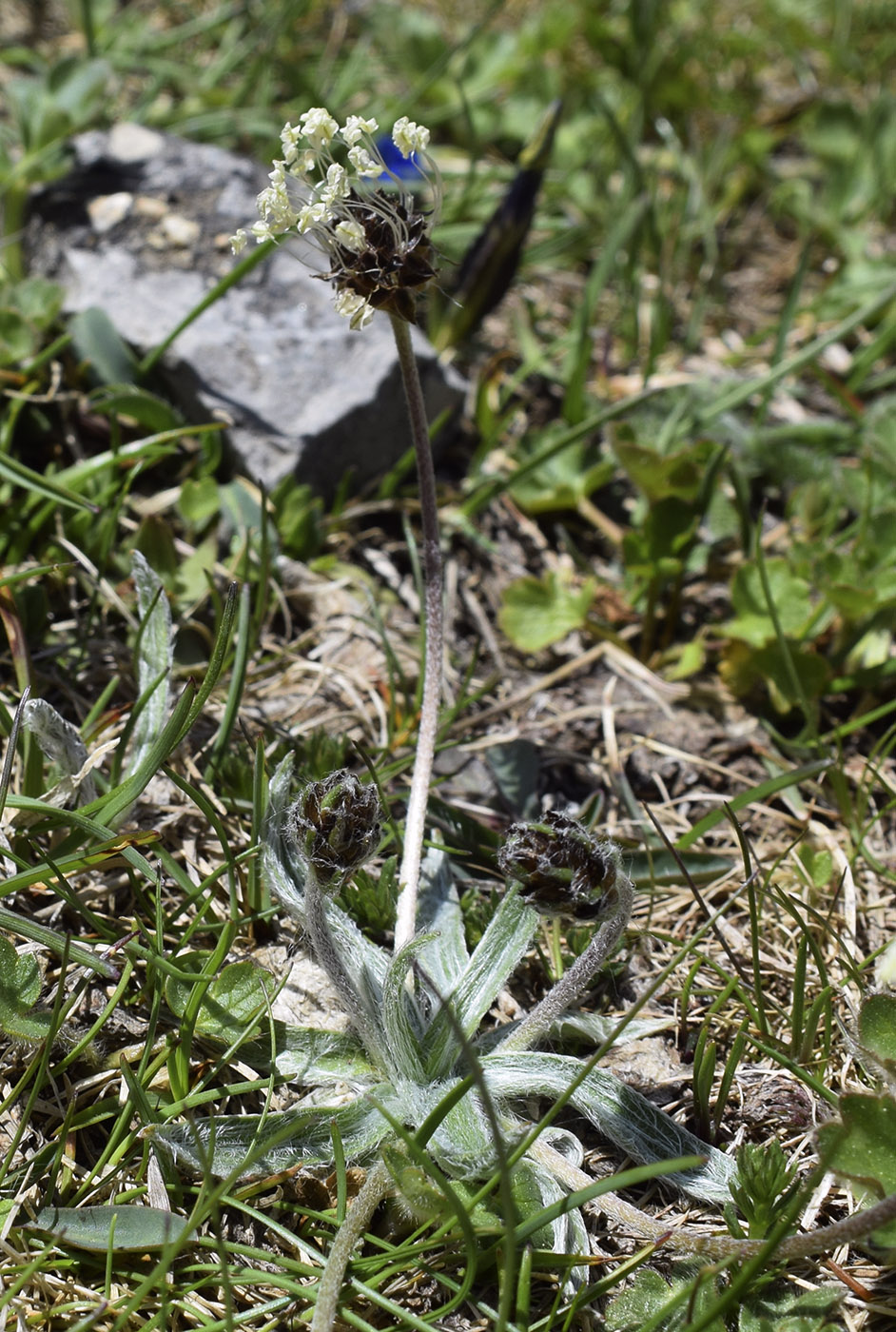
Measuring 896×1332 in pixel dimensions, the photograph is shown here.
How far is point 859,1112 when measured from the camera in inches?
72.6

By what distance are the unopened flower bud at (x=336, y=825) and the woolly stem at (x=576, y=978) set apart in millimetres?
438

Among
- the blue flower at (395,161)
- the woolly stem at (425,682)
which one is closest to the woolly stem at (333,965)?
the woolly stem at (425,682)

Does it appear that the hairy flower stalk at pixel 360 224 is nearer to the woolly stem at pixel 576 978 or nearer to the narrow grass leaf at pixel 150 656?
the narrow grass leaf at pixel 150 656

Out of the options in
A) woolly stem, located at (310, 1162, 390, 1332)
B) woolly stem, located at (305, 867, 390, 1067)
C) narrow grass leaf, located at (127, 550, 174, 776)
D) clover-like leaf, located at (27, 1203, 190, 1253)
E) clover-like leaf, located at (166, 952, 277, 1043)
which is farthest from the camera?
narrow grass leaf, located at (127, 550, 174, 776)

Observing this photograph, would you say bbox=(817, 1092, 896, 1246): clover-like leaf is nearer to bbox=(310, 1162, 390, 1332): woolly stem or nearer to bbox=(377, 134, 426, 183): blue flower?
bbox=(310, 1162, 390, 1332): woolly stem

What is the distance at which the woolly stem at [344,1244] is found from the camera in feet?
5.45

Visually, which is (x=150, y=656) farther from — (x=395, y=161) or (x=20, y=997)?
(x=395, y=161)

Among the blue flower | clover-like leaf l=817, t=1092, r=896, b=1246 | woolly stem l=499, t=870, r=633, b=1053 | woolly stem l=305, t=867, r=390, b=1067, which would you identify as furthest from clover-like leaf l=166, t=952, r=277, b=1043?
the blue flower

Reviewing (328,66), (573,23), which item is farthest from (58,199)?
(573,23)

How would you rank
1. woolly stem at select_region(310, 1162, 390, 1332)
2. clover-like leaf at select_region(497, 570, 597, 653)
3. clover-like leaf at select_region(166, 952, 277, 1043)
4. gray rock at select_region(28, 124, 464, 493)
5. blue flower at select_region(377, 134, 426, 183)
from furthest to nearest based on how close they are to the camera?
blue flower at select_region(377, 134, 426, 183) < gray rock at select_region(28, 124, 464, 493) < clover-like leaf at select_region(497, 570, 597, 653) < clover-like leaf at select_region(166, 952, 277, 1043) < woolly stem at select_region(310, 1162, 390, 1332)

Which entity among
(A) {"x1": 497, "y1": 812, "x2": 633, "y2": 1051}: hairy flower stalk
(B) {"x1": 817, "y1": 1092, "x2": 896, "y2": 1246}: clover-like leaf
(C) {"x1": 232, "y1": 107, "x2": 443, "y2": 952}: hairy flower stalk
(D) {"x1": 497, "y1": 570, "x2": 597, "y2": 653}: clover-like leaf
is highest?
(C) {"x1": 232, "y1": 107, "x2": 443, "y2": 952}: hairy flower stalk

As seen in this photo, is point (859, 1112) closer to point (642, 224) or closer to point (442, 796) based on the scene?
point (442, 796)

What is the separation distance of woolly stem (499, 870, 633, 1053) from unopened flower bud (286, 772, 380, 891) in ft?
1.44

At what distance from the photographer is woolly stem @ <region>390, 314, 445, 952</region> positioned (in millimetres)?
2109
